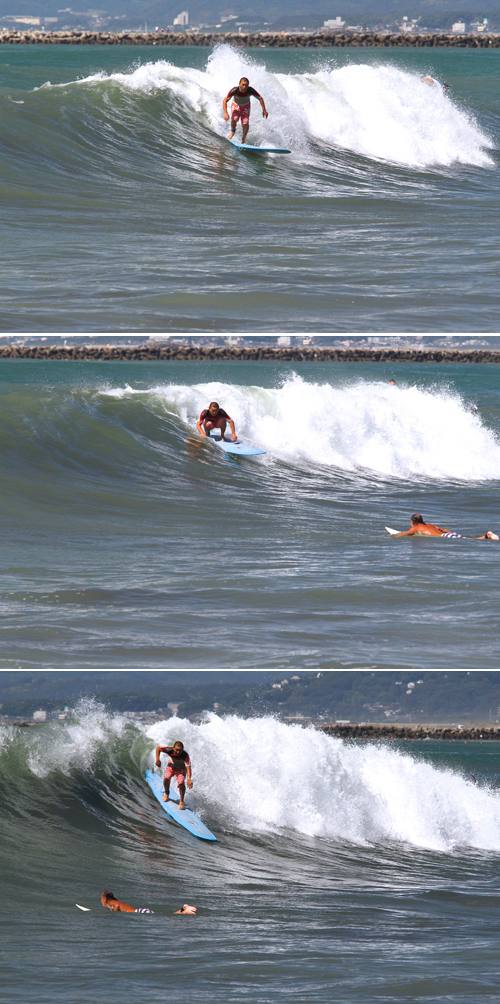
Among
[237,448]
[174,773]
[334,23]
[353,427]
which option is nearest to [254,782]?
[174,773]

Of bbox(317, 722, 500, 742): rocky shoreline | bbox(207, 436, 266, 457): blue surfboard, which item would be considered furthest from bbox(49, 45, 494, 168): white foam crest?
bbox(317, 722, 500, 742): rocky shoreline

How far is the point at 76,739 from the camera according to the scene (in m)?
9.92

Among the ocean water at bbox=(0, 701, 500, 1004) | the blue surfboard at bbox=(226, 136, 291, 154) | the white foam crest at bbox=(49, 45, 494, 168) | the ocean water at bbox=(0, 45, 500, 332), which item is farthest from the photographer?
the white foam crest at bbox=(49, 45, 494, 168)

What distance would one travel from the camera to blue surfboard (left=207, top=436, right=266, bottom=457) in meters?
11.8

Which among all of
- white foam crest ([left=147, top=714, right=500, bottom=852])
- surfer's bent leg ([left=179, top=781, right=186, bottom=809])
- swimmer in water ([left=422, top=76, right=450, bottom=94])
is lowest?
white foam crest ([left=147, top=714, right=500, bottom=852])

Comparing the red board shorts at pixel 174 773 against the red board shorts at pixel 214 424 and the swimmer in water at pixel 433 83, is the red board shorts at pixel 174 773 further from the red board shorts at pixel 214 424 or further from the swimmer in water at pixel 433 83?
the swimmer in water at pixel 433 83

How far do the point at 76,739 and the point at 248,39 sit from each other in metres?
10.5

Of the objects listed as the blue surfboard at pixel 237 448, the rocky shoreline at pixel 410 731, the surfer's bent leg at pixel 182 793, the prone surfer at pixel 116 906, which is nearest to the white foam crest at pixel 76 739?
the surfer's bent leg at pixel 182 793

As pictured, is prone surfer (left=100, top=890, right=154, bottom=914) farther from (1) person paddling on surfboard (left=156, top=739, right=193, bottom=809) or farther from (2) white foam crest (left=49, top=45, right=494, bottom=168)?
(2) white foam crest (left=49, top=45, right=494, bottom=168)

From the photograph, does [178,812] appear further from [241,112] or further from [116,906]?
[241,112]

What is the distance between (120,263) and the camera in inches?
384

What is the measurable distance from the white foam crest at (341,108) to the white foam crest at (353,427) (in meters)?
3.83

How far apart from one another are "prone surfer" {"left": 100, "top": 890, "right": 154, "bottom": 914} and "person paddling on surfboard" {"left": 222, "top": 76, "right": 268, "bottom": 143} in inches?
410

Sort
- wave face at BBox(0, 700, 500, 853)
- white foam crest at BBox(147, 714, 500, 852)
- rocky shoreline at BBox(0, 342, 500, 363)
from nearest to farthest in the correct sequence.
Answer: wave face at BBox(0, 700, 500, 853) < white foam crest at BBox(147, 714, 500, 852) < rocky shoreline at BBox(0, 342, 500, 363)
